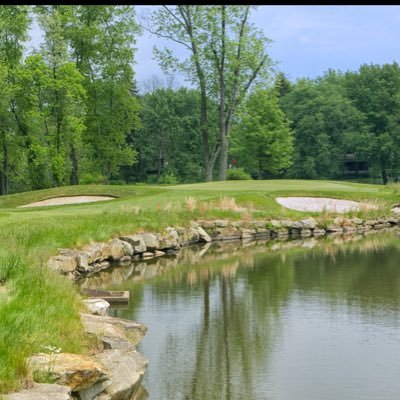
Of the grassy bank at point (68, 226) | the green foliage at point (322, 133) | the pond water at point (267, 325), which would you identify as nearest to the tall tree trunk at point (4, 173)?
the grassy bank at point (68, 226)

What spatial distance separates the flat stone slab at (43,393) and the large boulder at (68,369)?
1.03ft

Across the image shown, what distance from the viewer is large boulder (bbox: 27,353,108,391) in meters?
6.46

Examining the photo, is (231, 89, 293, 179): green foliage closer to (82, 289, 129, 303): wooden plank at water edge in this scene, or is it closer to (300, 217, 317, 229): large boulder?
(300, 217, 317, 229): large boulder

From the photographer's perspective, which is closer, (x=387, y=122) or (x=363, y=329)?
(x=363, y=329)

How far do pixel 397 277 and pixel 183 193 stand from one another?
15.8m

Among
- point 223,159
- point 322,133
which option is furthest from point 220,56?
point 322,133

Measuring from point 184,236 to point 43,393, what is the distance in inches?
739

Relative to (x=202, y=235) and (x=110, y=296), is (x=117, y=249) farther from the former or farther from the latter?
(x=110, y=296)

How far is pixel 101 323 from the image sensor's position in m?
9.55

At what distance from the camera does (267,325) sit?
11.9 meters

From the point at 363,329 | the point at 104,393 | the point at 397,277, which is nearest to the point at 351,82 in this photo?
the point at 397,277

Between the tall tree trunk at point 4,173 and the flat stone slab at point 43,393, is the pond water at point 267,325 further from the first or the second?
the tall tree trunk at point 4,173

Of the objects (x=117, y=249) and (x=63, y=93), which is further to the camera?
(x=63, y=93)
